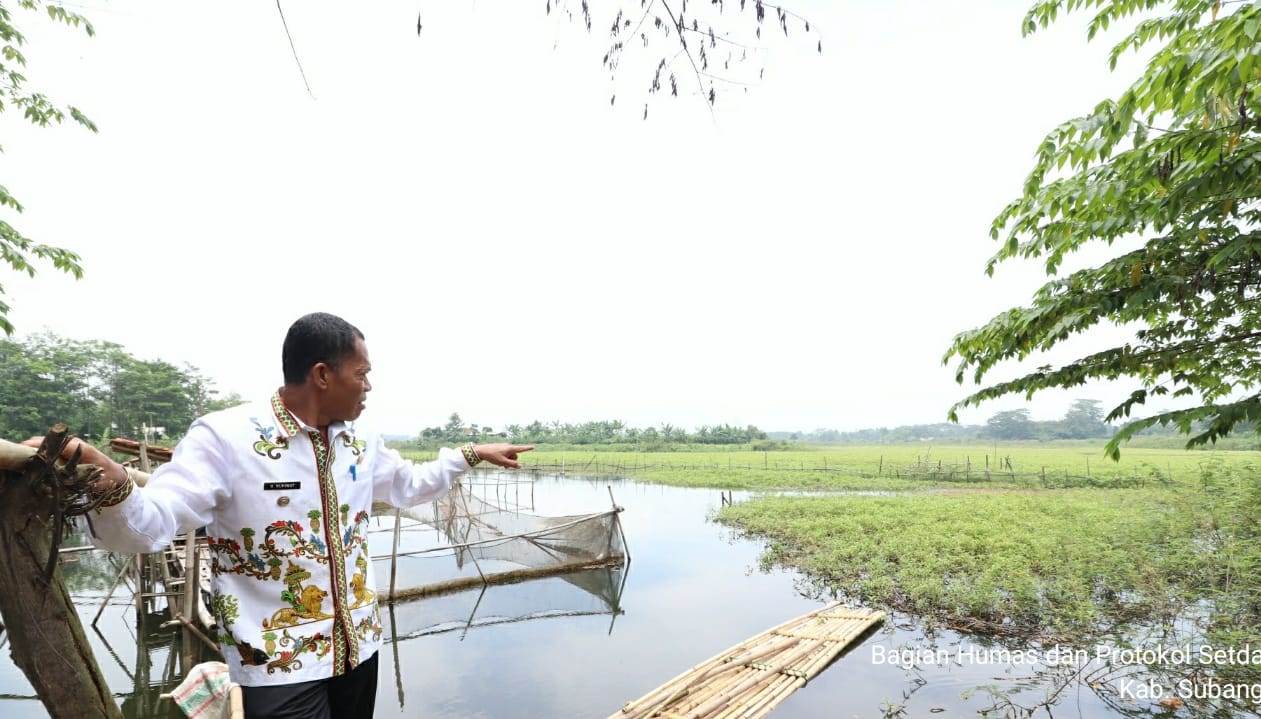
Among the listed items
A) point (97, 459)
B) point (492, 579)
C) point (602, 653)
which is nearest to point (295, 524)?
point (97, 459)

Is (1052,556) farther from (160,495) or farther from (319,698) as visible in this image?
(160,495)

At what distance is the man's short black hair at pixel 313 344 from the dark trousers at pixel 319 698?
26.8 inches

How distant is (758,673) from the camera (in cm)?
500

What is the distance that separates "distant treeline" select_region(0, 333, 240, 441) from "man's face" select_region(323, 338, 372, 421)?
72.9 ft

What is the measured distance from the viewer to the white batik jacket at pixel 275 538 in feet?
4.23

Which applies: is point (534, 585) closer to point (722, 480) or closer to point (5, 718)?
point (5, 718)

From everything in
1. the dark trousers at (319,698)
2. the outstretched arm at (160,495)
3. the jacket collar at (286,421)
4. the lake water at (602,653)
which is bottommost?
the lake water at (602,653)

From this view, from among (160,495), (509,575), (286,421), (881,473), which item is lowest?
(509,575)

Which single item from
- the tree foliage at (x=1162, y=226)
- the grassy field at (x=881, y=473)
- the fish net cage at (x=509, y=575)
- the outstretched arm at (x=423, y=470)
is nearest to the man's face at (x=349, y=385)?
the outstretched arm at (x=423, y=470)

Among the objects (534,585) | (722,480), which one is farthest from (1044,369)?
(722,480)

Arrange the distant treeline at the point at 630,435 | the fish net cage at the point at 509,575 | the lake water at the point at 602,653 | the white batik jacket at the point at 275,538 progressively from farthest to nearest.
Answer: the distant treeline at the point at 630,435
the fish net cage at the point at 509,575
the lake water at the point at 602,653
the white batik jacket at the point at 275,538

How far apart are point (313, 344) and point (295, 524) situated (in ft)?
1.33

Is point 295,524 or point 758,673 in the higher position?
point 295,524

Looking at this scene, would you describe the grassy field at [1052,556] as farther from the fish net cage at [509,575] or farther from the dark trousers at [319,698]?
the dark trousers at [319,698]
